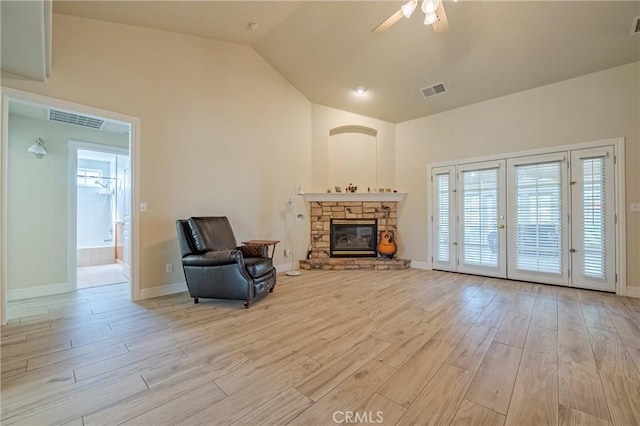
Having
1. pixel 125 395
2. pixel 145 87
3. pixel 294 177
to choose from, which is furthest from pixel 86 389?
pixel 294 177

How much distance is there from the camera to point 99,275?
489 cm

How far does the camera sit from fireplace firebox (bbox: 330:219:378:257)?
568 centimetres

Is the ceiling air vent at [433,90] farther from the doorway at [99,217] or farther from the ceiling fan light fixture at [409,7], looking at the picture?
the doorway at [99,217]

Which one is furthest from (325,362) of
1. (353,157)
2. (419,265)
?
(353,157)

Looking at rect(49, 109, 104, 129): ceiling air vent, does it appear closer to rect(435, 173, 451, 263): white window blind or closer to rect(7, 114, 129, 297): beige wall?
rect(7, 114, 129, 297): beige wall

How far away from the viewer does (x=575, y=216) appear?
12.8 feet

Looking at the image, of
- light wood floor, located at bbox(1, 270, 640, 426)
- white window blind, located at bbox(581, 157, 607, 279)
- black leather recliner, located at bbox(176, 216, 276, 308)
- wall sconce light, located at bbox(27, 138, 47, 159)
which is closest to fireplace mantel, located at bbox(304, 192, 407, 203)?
black leather recliner, located at bbox(176, 216, 276, 308)

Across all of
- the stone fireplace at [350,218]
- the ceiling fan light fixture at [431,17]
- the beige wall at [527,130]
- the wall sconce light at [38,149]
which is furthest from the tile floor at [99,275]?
the ceiling fan light fixture at [431,17]

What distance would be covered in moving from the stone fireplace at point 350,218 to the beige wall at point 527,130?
416 mm

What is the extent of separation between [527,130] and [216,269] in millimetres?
5019

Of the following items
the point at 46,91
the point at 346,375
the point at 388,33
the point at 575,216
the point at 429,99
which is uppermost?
the point at 388,33

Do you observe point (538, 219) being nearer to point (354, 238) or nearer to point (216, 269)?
point (354, 238)

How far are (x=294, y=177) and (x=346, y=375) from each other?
3.97m

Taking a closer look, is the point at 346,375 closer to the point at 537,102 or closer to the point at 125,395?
the point at 125,395
